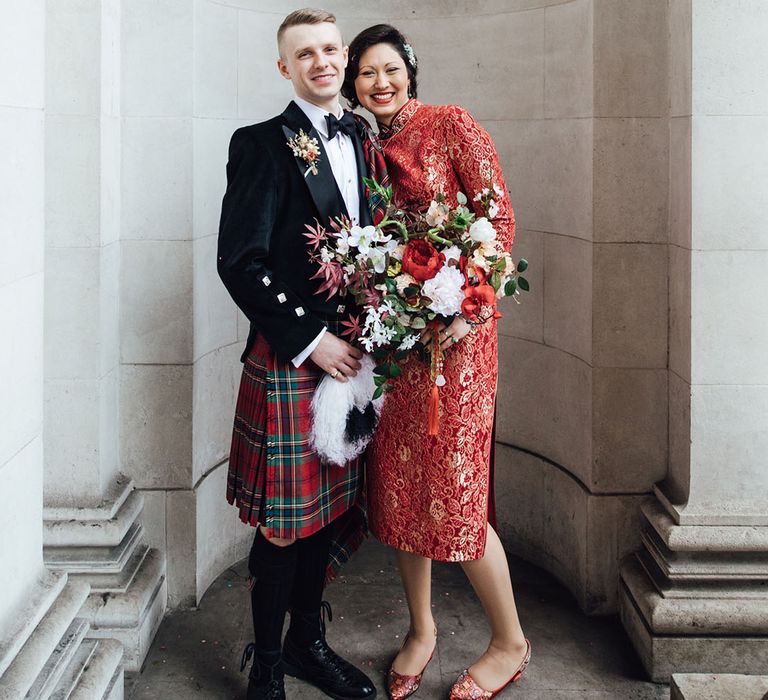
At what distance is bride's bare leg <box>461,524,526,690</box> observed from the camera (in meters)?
2.61

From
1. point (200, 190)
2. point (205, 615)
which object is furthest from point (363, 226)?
point (205, 615)

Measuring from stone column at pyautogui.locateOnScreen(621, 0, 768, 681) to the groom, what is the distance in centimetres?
98

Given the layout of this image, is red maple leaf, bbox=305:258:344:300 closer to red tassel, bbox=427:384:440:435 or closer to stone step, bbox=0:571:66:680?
red tassel, bbox=427:384:440:435

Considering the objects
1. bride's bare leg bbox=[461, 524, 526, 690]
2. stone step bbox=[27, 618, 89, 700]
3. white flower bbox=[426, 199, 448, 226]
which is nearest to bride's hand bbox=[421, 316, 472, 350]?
white flower bbox=[426, 199, 448, 226]

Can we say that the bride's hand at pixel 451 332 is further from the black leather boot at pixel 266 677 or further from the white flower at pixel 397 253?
the black leather boot at pixel 266 677

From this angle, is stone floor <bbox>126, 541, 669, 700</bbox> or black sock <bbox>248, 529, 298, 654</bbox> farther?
stone floor <bbox>126, 541, 669, 700</bbox>

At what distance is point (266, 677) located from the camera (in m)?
2.57

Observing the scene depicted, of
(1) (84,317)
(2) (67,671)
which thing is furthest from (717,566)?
(1) (84,317)

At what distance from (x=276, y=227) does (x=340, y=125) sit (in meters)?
0.31

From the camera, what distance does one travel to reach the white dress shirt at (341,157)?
2414 millimetres

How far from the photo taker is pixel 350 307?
8.14 feet

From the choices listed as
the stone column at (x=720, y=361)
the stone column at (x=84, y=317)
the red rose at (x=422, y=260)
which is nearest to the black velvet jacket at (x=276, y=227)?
the red rose at (x=422, y=260)

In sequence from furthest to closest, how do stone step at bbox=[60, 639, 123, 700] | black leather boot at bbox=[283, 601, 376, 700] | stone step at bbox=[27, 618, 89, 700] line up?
1. black leather boot at bbox=[283, 601, 376, 700]
2. stone step at bbox=[60, 639, 123, 700]
3. stone step at bbox=[27, 618, 89, 700]

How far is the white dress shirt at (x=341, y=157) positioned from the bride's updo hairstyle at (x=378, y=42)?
116 mm
